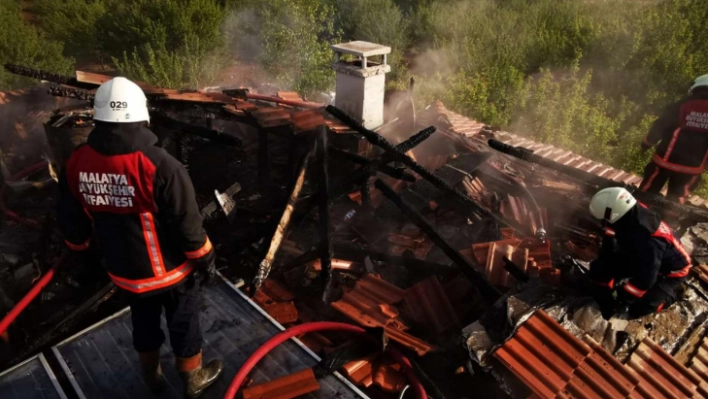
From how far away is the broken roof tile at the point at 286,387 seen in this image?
10.8ft

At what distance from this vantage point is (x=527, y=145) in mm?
8070

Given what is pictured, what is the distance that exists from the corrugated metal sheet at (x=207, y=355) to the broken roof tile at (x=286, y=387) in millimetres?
95

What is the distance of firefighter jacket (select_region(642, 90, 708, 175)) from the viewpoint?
18.9 ft

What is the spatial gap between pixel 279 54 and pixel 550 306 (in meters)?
10.9

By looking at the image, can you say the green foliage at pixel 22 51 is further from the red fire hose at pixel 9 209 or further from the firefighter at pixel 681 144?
the firefighter at pixel 681 144

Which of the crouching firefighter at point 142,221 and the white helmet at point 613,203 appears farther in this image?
the white helmet at point 613,203

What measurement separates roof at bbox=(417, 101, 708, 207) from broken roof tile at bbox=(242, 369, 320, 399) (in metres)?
5.45

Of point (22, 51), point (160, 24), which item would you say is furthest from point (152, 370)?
point (22, 51)

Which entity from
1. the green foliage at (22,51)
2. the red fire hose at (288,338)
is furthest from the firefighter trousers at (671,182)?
the green foliage at (22,51)

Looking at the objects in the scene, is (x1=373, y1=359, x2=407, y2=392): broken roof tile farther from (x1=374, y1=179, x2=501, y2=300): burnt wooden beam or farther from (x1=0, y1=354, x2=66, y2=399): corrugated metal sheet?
(x1=0, y1=354, x2=66, y2=399): corrugated metal sheet

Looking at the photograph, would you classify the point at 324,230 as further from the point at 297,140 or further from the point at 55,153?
the point at 55,153

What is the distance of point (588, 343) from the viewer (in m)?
3.86

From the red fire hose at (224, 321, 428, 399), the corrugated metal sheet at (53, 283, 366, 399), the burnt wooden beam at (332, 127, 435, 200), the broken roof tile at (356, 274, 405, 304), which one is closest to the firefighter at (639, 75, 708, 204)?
the burnt wooden beam at (332, 127, 435, 200)

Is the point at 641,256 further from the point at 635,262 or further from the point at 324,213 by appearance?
the point at 324,213
